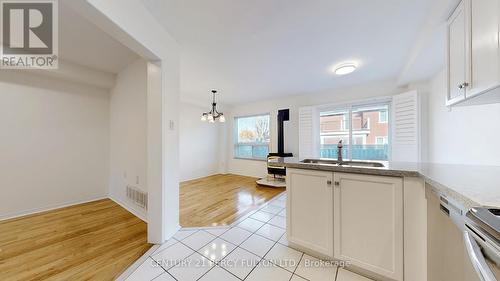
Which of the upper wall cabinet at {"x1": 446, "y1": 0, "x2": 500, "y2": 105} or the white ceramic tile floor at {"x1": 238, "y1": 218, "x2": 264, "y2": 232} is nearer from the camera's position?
the upper wall cabinet at {"x1": 446, "y1": 0, "x2": 500, "y2": 105}

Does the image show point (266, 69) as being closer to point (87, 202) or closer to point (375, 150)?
point (375, 150)

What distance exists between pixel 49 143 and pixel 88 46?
1866 mm

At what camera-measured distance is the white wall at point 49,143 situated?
2471mm

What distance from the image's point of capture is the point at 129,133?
277cm

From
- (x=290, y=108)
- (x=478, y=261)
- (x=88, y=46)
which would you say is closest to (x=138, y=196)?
(x=88, y=46)

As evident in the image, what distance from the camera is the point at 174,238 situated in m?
1.93

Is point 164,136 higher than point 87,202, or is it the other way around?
point 164,136

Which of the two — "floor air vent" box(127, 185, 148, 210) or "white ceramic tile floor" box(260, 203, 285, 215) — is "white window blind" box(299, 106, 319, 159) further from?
"floor air vent" box(127, 185, 148, 210)

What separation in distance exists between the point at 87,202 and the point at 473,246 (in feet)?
15.3

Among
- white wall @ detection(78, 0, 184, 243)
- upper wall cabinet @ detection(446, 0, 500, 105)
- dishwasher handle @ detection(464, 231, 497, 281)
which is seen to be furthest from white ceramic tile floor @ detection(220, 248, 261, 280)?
upper wall cabinet @ detection(446, 0, 500, 105)

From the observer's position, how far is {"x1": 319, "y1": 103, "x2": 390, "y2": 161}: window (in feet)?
11.8

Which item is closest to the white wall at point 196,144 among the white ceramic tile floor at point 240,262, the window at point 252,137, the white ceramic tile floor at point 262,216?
the window at point 252,137

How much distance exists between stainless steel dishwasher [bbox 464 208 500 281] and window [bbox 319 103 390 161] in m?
3.58

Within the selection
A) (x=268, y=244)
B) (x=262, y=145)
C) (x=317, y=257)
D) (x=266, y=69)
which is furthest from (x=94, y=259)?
(x=262, y=145)
